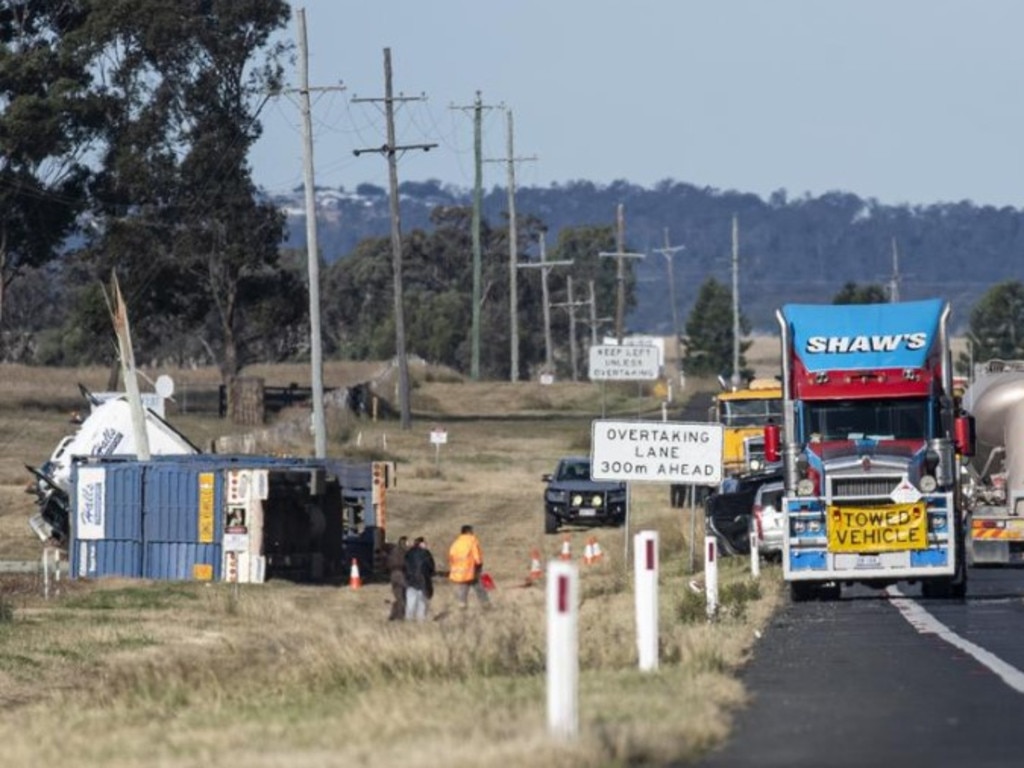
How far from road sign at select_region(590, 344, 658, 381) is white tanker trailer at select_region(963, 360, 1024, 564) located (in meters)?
11.1

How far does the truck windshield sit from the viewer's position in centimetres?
2953

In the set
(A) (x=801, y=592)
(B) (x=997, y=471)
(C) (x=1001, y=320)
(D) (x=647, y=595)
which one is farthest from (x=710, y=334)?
(D) (x=647, y=595)

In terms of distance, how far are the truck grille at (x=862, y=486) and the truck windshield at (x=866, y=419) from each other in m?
0.79

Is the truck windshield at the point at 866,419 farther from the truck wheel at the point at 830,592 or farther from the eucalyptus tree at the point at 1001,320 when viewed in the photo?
the eucalyptus tree at the point at 1001,320

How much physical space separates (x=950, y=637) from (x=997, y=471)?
513 inches

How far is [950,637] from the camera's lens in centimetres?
2339

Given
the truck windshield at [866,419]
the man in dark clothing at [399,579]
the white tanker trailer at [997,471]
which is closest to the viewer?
the truck windshield at [866,419]

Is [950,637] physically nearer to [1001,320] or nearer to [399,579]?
[399,579]

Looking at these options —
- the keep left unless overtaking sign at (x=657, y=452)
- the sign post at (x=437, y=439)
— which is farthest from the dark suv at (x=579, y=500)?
the keep left unless overtaking sign at (x=657, y=452)

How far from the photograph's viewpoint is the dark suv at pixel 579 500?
5428 centimetres

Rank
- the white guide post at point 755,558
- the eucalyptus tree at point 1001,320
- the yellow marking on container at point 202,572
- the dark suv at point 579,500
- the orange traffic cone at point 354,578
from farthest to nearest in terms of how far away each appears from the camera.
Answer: the eucalyptus tree at point 1001,320, the dark suv at point 579,500, the yellow marking on container at point 202,572, the orange traffic cone at point 354,578, the white guide post at point 755,558

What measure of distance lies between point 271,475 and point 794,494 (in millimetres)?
13974

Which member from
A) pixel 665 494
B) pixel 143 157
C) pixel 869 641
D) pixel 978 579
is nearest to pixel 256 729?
pixel 869 641

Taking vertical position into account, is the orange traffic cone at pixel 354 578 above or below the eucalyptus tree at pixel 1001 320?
below
